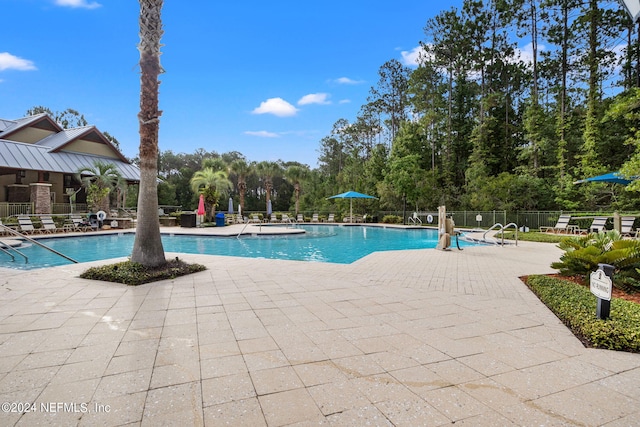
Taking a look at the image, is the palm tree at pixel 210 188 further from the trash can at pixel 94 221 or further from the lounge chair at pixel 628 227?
the lounge chair at pixel 628 227

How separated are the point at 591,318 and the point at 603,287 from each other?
0.37 m

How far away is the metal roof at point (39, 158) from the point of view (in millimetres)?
16831

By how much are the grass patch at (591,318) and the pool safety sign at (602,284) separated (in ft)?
0.84

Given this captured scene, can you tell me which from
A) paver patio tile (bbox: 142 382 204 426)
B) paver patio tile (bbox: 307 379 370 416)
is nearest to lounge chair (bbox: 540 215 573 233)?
paver patio tile (bbox: 307 379 370 416)

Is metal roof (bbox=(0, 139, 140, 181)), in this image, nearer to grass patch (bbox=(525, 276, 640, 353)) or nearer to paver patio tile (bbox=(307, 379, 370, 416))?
paver patio tile (bbox=(307, 379, 370, 416))

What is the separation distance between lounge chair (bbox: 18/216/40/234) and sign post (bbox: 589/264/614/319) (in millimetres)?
18325

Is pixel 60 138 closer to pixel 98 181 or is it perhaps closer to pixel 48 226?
pixel 98 181

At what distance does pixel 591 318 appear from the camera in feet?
10.8

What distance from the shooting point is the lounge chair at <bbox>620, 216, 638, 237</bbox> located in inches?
451

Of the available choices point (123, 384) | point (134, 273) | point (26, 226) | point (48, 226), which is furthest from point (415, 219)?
point (123, 384)

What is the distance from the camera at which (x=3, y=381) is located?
2225mm

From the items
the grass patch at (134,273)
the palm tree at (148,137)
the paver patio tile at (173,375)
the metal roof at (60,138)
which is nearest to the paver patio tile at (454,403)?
the paver patio tile at (173,375)

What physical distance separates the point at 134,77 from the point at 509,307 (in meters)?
6.96

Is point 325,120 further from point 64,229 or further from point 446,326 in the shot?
point 446,326
